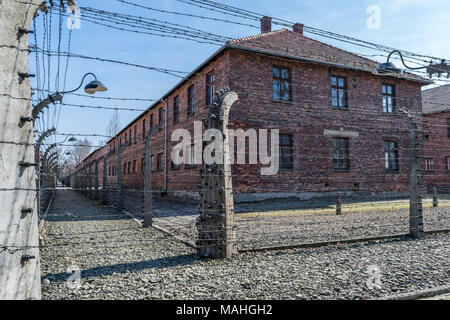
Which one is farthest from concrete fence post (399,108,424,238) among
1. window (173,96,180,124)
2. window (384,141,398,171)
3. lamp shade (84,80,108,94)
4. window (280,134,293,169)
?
window (173,96,180,124)

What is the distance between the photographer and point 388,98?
1700 cm

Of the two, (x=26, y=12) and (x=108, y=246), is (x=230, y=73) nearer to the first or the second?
(x=108, y=246)

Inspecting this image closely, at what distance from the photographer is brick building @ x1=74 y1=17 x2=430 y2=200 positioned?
1298 centimetres

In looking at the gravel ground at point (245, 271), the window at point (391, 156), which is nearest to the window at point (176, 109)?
the window at point (391, 156)

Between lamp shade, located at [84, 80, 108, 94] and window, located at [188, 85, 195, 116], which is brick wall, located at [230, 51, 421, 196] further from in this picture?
lamp shade, located at [84, 80, 108, 94]

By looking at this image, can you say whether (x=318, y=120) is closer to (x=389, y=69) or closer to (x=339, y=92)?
(x=339, y=92)

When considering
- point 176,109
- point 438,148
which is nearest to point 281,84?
point 176,109

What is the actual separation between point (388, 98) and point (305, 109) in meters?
6.12

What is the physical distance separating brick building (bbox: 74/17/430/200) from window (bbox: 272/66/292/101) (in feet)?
0.15

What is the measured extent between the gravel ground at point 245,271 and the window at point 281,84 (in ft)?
30.8

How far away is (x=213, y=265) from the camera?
4176 millimetres

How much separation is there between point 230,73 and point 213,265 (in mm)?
9923
